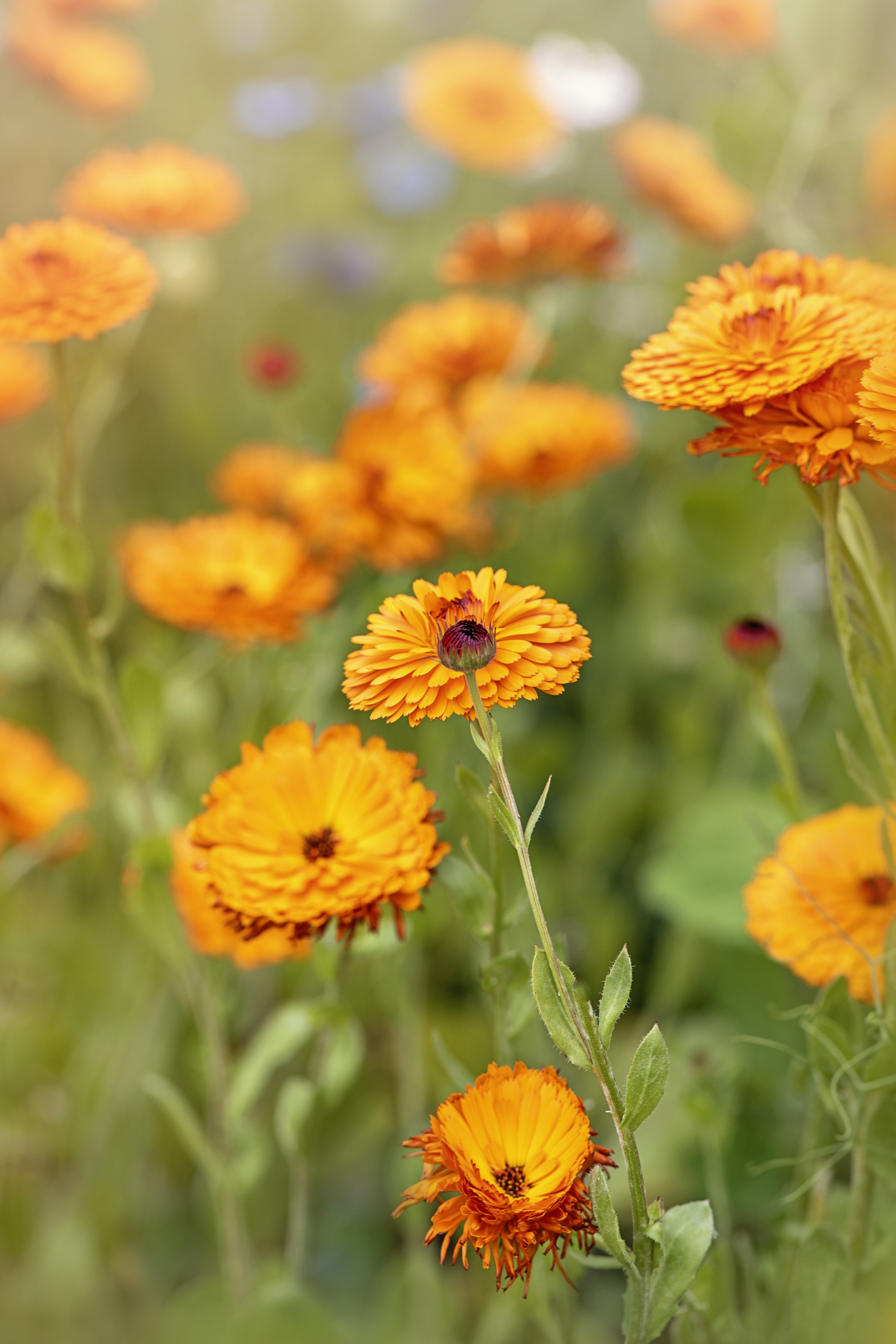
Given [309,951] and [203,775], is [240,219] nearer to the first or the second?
[203,775]

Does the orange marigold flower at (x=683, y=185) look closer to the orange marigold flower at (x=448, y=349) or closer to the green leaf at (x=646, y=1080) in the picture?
the orange marigold flower at (x=448, y=349)

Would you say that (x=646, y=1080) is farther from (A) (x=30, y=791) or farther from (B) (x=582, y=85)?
(B) (x=582, y=85)

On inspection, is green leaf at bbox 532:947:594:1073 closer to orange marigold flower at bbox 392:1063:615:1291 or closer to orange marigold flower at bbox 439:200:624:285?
orange marigold flower at bbox 392:1063:615:1291

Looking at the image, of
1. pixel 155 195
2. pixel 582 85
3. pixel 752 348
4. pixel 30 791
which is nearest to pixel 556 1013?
pixel 752 348

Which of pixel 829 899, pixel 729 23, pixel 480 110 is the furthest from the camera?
pixel 729 23

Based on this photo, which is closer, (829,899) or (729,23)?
(829,899)

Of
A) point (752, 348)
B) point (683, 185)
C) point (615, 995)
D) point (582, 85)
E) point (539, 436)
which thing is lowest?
point (615, 995)

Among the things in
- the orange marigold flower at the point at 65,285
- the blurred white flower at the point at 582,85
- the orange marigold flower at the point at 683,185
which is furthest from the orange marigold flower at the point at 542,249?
the blurred white flower at the point at 582,85
